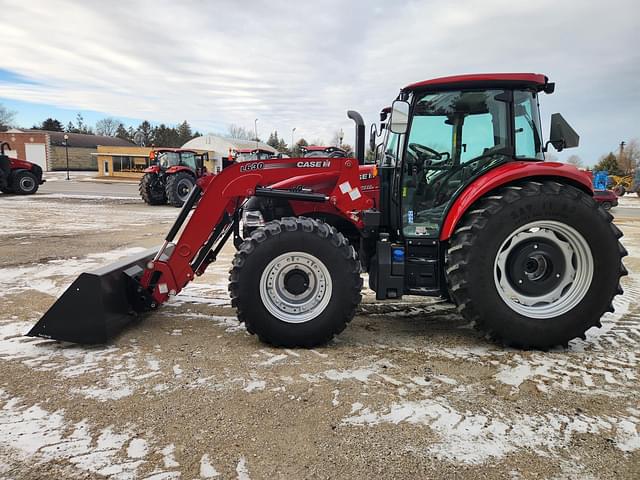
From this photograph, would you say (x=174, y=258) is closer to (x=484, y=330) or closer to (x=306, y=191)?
(x=306, y=191)

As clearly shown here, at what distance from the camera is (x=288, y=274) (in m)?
3.71

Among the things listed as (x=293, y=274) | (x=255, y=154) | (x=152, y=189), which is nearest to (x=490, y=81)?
(x=293, y=274)

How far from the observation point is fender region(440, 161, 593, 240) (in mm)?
3648

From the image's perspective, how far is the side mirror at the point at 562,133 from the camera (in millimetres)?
3953

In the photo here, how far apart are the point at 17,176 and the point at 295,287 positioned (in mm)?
20470

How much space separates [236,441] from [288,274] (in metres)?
1.54

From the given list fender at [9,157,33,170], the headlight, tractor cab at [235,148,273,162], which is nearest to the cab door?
the headlight

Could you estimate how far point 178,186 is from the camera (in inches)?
644

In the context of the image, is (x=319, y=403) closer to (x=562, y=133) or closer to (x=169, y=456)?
(x=169, y=456)

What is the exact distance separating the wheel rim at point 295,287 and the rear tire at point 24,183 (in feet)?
66.8

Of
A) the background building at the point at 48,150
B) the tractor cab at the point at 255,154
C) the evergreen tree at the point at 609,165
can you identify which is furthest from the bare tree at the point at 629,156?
the background building at the point at 48,150

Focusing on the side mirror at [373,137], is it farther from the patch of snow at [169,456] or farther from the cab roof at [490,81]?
→ the patch of snow at [169,456]

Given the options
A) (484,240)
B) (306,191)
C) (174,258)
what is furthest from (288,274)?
(484,240)

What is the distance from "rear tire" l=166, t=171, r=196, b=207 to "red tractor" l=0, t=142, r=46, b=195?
7.83 metres
